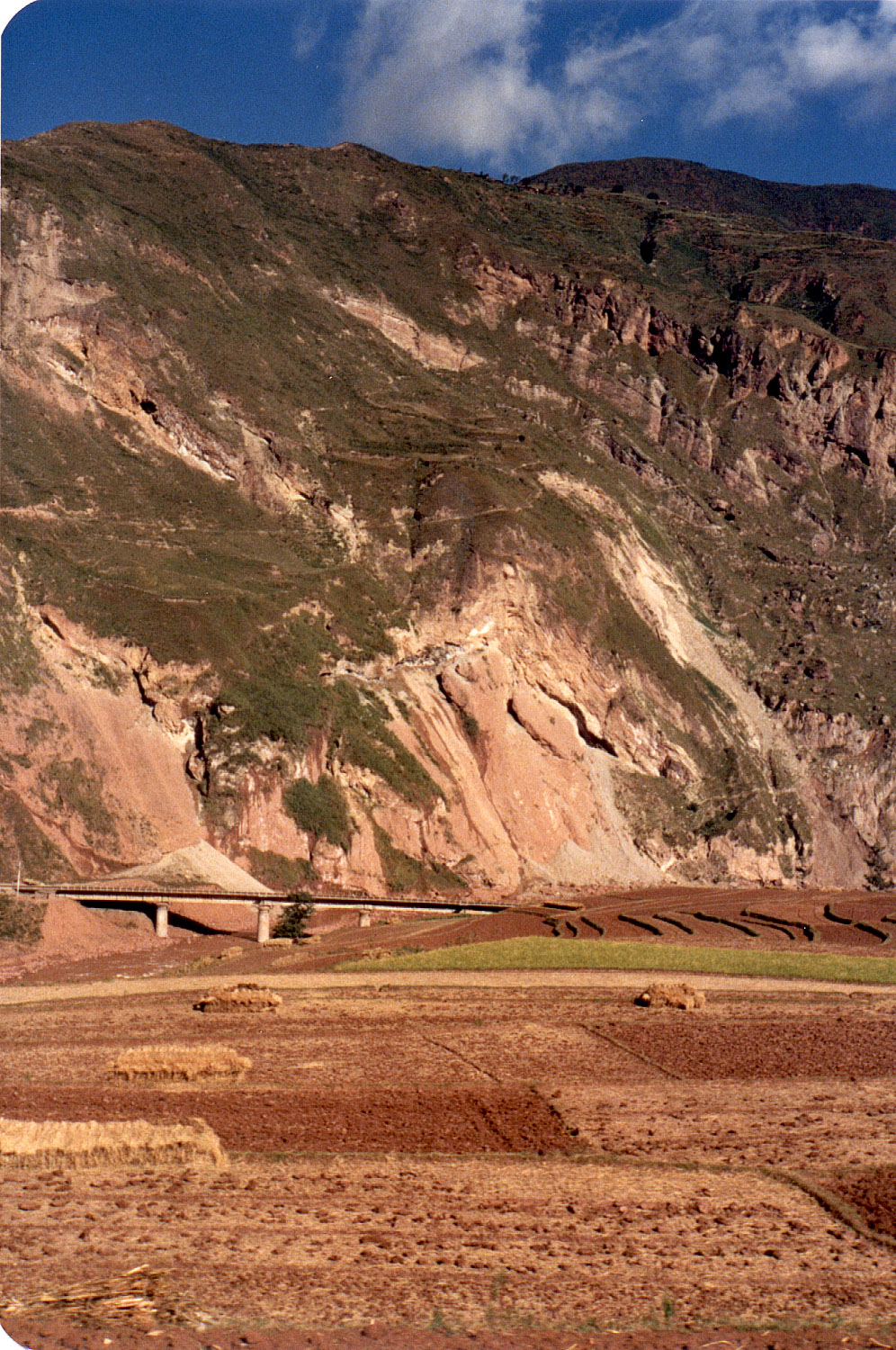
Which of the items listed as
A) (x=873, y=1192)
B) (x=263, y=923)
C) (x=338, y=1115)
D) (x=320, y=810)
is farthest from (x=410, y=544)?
(x=873, y=1192)

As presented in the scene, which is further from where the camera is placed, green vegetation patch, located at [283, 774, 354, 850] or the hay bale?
green vegetation patch, located at [283, 774, 354, 850]

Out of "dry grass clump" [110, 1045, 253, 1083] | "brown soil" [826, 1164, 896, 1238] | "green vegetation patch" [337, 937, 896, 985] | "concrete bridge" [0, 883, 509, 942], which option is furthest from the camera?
"concrete bridge" [0, 883, 509, 942]

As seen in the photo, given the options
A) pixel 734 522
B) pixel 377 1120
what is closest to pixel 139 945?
pixel 377 1120

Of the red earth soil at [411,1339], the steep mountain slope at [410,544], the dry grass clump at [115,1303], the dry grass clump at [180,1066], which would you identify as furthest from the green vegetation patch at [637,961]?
the dry grass clump at [115,1303]

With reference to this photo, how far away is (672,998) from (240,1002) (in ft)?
31.1

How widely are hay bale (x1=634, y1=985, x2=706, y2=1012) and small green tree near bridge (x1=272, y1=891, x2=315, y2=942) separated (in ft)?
75.6

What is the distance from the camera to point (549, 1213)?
1512 centimetres

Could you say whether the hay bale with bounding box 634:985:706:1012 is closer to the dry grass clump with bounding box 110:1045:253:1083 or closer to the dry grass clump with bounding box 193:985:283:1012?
the dry grass clump with bounding box 193:985:283:1012

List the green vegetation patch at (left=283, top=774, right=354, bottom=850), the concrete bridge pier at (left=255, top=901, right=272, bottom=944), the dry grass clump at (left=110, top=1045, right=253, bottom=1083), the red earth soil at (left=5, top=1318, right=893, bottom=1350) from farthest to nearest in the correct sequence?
the green vegetation patch at (left=283, top=774, right=354, bottom=850)
the concrete bridge pier at (left=255, top=901, right=272, bottom=944)
the dry grass clump at (left=110, top=1045, right=253, bottom=1083)
the red earth soil at (left=5, top=1318, right=893, bottom=1350)

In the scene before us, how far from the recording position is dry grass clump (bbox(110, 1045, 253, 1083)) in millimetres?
23078

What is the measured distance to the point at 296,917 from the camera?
181 feet

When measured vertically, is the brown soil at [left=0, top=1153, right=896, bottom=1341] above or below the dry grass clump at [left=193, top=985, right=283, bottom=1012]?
above

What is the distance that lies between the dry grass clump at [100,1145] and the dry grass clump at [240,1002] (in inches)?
580

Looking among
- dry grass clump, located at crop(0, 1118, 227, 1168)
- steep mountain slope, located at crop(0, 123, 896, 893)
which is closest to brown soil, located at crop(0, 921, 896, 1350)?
dry grass clump, located at crop(0, 1118, 227, 1168)
